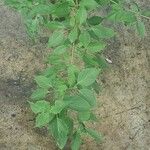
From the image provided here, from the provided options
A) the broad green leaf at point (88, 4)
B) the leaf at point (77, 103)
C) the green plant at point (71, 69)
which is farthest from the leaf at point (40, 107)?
the broad green leaf at point (88, 4)

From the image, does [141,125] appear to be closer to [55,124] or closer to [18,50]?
[18,50]

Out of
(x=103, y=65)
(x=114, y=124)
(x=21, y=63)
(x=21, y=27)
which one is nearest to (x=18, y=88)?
(x=21, y=63)

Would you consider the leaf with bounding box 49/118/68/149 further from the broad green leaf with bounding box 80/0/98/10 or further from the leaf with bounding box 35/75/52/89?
the broad green leaf with bounding box 80/0/98/10

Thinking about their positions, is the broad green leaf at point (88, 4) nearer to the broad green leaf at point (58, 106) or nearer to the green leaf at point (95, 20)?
the green leaf at point (95, 20)

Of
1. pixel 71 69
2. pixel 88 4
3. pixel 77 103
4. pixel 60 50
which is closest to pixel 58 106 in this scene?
pixel 77 103

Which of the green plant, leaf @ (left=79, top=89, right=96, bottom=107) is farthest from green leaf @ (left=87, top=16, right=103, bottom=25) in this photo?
leaf @ (left=79, top=89, right=96, bottom=107)

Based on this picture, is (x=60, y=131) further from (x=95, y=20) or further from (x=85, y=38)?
(x=95, y=20)
